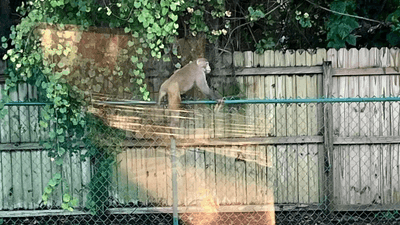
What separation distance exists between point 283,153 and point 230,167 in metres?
0.68

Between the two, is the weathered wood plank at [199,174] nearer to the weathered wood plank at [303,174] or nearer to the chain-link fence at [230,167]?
the chain-link fence at [230,167]

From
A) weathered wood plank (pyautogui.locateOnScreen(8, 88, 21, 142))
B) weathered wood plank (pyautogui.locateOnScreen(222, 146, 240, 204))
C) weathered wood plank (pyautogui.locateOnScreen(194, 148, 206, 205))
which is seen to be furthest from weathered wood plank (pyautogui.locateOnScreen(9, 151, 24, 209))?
weathered wood plank (pyautogui.locateOnScreen(222, 146, 240, 204))

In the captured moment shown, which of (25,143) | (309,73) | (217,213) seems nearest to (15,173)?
(25,143)

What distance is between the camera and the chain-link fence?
19.6 ft

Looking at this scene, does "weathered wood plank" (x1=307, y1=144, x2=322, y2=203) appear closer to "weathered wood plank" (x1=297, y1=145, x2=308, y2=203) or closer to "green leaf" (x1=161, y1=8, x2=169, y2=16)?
"weathered wood plank" (x1=297, y1=145, x2=308, y2=203)

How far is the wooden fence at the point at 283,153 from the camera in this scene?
6.02 m

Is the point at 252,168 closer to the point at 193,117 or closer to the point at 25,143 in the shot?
the point at 193,117

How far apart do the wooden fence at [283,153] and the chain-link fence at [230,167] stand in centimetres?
1

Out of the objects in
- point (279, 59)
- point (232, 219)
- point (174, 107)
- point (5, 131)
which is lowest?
point (232, 219)

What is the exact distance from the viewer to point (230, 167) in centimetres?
608

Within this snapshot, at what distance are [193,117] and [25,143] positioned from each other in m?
2.07

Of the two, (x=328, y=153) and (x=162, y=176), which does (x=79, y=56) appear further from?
(x=328, y=153)

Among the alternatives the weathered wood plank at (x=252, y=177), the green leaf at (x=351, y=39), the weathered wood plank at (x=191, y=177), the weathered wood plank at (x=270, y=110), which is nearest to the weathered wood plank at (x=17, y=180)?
the weathered wood plank at (x=191, y=177)

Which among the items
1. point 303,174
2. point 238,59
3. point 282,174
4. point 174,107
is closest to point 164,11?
point 174,107
